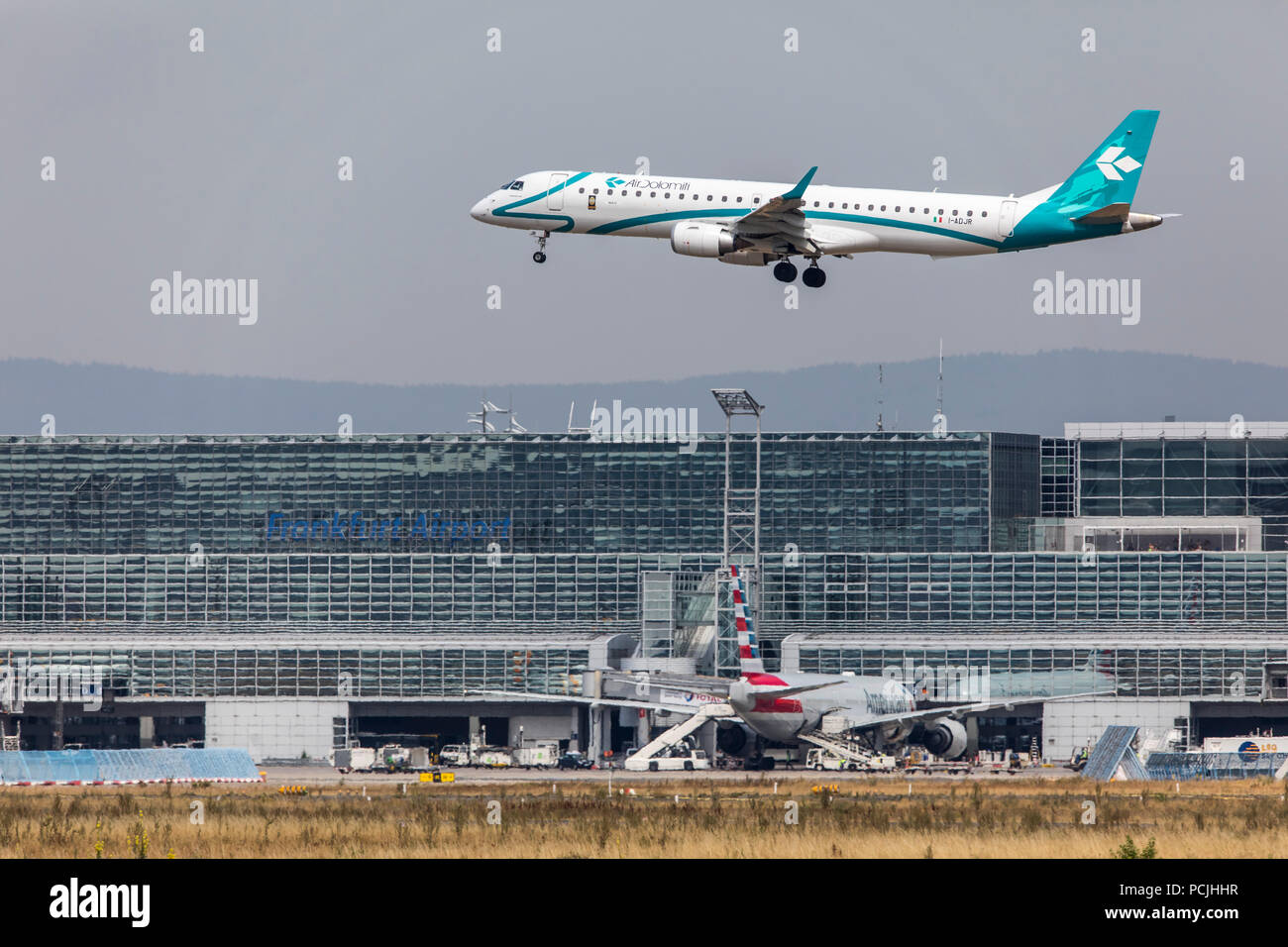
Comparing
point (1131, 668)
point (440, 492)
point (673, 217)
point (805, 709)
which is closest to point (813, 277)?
point (673, 217)

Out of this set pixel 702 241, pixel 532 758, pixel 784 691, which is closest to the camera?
pixel 702 241

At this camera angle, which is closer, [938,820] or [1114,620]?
[938,820]

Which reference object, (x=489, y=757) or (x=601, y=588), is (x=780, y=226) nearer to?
(x=489, y=757)

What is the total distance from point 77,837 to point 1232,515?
434 ft

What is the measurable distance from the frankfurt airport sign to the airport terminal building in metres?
0.28

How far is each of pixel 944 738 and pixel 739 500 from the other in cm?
5660

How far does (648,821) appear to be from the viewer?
6062 cm

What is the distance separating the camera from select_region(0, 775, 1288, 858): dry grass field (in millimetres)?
50812

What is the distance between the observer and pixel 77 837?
Answer: 54.1 metres

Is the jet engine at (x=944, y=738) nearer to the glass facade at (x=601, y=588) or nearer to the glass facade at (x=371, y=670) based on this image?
the glass facade at (x=601, y=588)

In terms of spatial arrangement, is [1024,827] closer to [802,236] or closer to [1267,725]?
[802,236]

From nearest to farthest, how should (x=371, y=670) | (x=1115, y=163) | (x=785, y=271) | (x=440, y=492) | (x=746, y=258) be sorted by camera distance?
(x=785, y=271) → (x=746, y=258) → (x=1115, y=163) → (x=371, y=670) → (x=440, y=492)

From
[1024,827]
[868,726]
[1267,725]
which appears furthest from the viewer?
[1267,725]

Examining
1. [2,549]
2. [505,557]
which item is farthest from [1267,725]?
[2,549]
